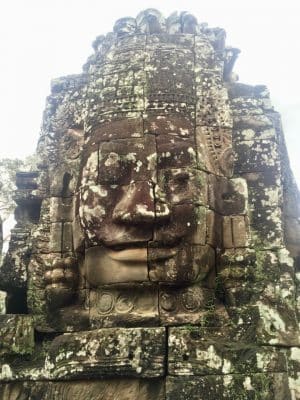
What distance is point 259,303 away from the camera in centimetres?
555

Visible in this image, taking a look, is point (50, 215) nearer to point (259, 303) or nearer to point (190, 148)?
point (190, 148)

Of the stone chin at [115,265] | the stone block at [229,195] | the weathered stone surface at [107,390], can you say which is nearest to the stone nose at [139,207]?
the stone chin at [115,265]

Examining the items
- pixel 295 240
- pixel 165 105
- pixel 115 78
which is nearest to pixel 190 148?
pixel 165 105

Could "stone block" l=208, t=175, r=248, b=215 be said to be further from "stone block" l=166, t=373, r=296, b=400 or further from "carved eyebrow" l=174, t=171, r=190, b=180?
"stone block" l=166, t=373, r=296, b=400

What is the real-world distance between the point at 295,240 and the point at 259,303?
133 cm

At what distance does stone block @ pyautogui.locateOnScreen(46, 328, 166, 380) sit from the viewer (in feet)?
16.8

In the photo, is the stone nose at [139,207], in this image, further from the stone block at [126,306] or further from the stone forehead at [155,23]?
the stone forehead at [155,23]

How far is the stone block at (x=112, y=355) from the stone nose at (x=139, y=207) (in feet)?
3.69

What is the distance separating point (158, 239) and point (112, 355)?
4.13 ft

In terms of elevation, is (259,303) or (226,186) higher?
(226,186)

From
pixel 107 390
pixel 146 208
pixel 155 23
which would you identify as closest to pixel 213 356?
pixel 107 390

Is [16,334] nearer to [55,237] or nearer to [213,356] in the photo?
[55,237]

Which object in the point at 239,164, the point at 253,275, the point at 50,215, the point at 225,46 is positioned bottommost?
the point at 253,275

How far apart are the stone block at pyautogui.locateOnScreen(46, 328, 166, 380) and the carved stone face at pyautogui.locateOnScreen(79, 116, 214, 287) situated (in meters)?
0.59
